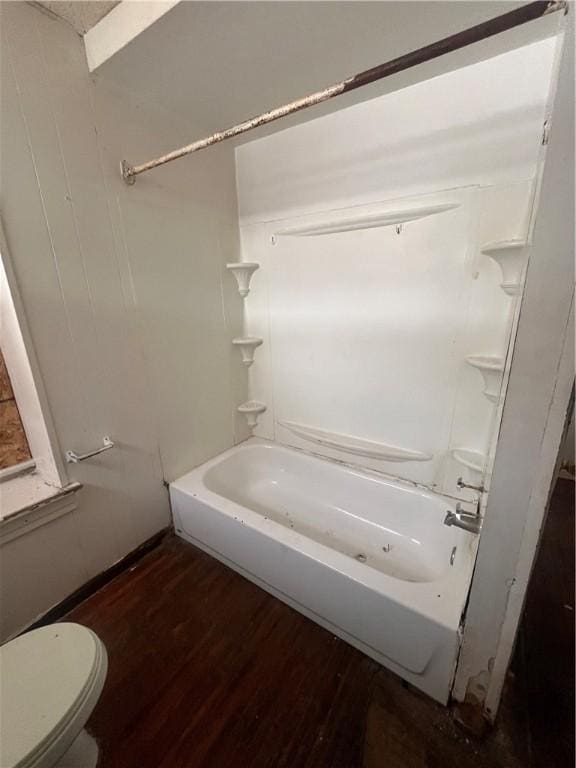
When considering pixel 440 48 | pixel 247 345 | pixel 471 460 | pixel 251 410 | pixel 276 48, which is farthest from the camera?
pixel 251 410

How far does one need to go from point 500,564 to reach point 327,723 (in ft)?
2.55

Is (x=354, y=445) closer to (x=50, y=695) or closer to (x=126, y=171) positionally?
(x=50, y=695)

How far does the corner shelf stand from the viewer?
1.95m

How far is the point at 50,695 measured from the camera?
749mm

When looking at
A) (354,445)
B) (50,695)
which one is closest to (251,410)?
(354,445)

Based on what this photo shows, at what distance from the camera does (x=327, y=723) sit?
0.98m

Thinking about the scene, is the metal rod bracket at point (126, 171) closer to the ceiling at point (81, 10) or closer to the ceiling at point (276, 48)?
the ceiling at point (276, 48)

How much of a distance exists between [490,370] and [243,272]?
4.71 ft

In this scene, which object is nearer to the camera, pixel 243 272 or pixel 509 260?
pixel 509 260

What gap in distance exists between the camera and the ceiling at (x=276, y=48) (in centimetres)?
96

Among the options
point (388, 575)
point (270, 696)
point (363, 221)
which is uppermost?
point (363, 221)

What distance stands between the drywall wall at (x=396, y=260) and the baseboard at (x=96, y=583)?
3.31ft

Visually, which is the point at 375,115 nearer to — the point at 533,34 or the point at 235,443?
the point at 533,34

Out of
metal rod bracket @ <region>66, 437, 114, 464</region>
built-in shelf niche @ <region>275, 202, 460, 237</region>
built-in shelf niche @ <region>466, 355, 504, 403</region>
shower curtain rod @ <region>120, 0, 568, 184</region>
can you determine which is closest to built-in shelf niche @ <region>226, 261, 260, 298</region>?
built-in shelf niche @ <region>275, 202, 460, 237</region>
